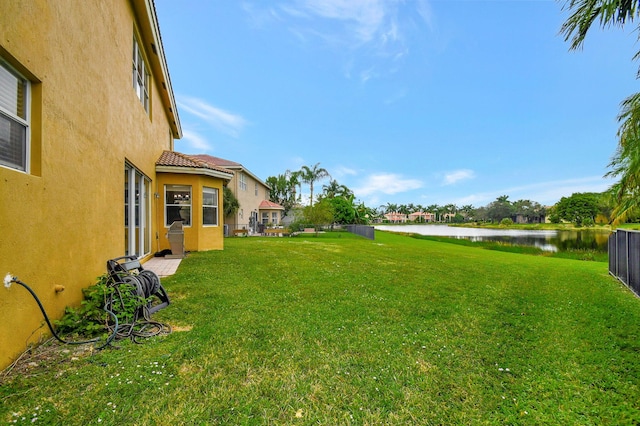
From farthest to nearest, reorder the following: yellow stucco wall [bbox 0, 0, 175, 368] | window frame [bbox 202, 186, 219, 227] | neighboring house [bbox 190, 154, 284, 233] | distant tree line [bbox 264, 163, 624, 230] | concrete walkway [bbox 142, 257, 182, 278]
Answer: distant tree line [bbox 264, 163, 624, 230] → neighboring house [bbox 190, 154, 284, 233] → window frame [bbox 202, 186, 219, 227] → concrete walkway [bbox 142, 257, 182, 278] → yellow stucco wall [bbox 0, 0, 175, 368]

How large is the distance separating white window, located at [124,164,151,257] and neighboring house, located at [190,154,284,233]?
39.2ft

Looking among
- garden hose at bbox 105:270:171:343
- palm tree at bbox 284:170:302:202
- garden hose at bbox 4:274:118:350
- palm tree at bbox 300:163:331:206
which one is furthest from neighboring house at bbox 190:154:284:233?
garden hose at bbox 4:274:118:350

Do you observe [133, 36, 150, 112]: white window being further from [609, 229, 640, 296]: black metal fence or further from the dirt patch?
[609, 229, 640, 296]: black metal fence

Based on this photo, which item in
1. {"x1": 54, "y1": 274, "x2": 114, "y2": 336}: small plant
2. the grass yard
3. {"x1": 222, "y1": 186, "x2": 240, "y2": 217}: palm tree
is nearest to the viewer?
the grass yard

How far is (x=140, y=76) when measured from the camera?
28.6 ft

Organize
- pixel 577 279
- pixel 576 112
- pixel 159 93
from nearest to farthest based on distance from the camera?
pixel 577 279 < pixel 159 93 < pixel 576 112

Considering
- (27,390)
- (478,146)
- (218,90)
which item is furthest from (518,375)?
(478,146)

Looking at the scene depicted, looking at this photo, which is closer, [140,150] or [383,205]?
[140,150]

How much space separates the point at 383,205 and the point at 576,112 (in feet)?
363

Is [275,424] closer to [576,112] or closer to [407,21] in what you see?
[407,21]

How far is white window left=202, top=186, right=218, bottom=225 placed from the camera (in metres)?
11.5

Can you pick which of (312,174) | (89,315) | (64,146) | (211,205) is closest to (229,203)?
(211,205)

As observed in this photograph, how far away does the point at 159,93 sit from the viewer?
11.3 metres

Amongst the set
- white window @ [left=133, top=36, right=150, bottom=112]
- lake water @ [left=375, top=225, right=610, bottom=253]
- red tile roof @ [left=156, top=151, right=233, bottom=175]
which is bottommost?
lake water @ [left=375, top=225, right=610, bottom=253]
